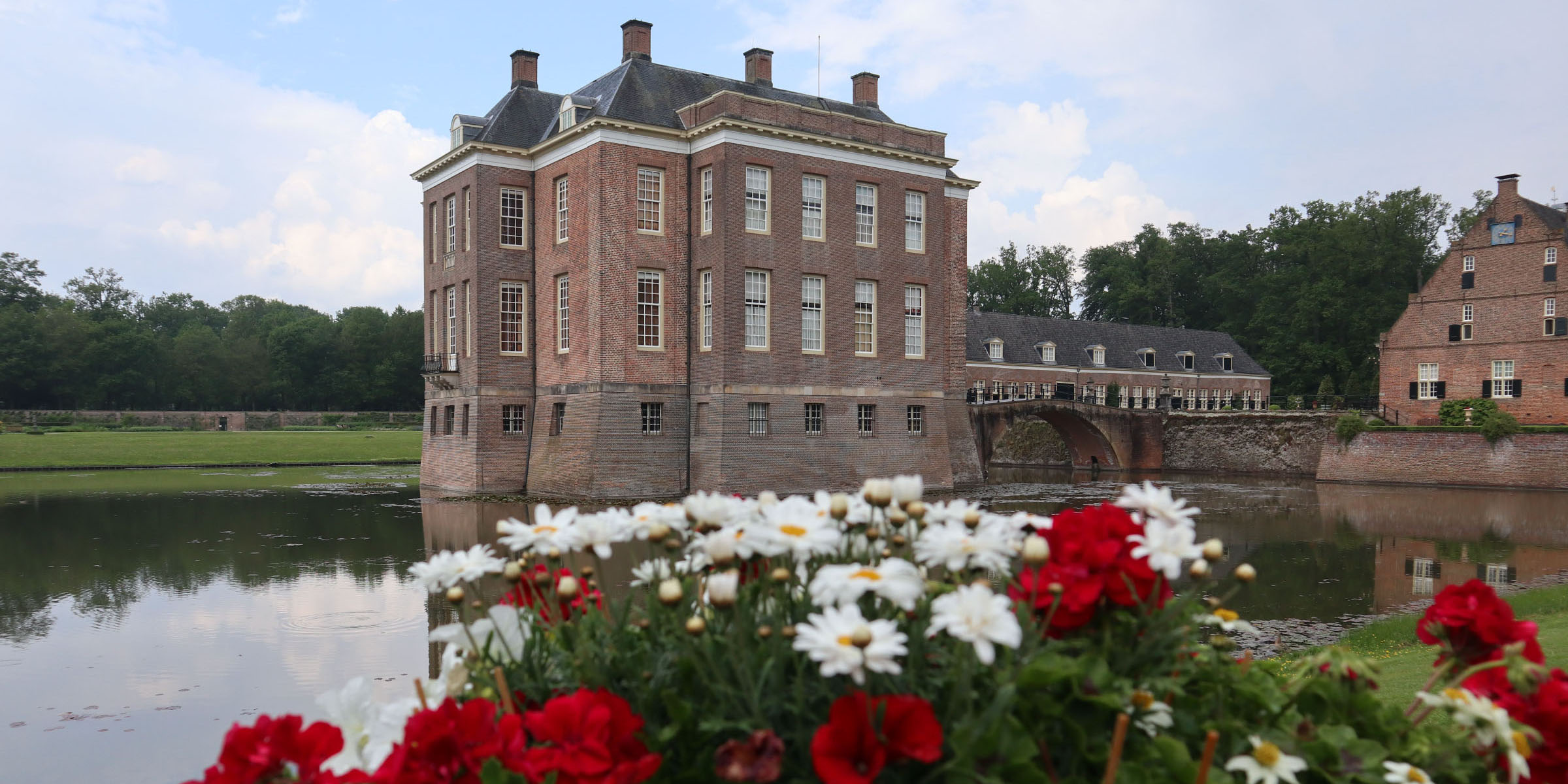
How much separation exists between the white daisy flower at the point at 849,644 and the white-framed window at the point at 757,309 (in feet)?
104

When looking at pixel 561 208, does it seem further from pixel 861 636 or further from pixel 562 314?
pixel 861 636

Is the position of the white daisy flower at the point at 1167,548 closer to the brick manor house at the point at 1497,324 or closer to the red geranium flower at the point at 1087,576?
the red geranium flower at the point at 1087,576

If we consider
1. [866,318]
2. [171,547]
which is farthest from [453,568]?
[866,318]

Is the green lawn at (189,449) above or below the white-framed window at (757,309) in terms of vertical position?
below

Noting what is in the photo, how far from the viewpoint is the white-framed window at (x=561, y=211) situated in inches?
1393

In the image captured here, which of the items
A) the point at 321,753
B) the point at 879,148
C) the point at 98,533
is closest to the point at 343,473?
the point at 98,533

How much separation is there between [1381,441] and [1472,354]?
9.58m

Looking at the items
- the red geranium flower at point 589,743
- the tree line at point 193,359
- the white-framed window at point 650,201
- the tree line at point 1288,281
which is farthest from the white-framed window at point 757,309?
the tree line at point 193,359

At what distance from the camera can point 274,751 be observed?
7.64 ft

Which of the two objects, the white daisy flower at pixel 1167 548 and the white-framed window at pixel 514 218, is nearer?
the white daisy flower at pixel 1167 548

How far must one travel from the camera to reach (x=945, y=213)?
40312 mm

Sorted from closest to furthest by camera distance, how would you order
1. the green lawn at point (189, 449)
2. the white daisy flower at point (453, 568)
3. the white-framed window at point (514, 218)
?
the white daisy flower at point (453, 568) < the white-framed window at point (514, 218) < the green lawn at point (189, 449)

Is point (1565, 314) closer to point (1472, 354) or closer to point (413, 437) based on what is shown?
point (1472, 354)

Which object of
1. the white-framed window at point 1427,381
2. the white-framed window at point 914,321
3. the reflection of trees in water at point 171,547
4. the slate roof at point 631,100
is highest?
the slate roof at point 631,100
